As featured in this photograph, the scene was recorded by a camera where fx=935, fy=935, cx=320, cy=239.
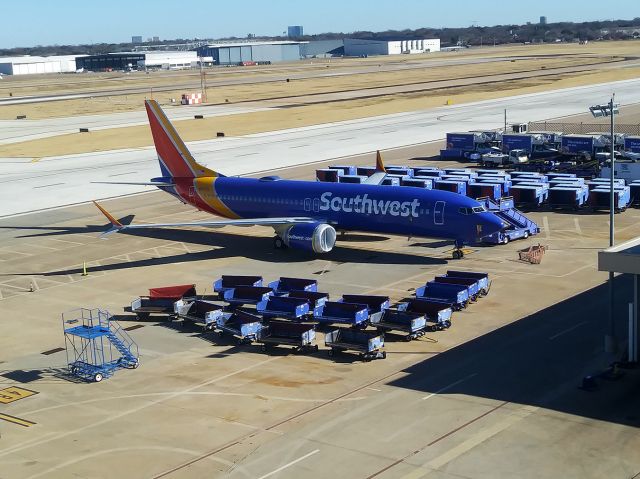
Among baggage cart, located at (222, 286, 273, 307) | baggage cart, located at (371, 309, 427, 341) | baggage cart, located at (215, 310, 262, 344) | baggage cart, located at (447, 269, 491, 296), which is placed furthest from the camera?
baggage cart, located at (447, 269, 491, 296)

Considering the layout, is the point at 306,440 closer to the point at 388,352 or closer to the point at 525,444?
the point at 525,444

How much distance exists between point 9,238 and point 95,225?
282 inches

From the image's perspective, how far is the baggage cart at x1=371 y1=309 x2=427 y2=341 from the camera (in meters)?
43.1

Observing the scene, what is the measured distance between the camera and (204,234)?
71.3 meters

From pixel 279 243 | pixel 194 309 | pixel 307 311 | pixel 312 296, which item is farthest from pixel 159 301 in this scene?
pixel 279 243

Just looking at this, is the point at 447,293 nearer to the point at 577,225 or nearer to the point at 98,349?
the point at 98,349

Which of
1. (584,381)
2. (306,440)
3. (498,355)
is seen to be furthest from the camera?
(498,355)

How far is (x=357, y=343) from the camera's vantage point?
41.8 m

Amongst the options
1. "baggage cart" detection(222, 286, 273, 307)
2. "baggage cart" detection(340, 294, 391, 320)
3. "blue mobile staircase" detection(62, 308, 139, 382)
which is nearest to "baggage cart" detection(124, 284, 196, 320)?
"blue mobile staircase" detection(62, 308, 139, 382)

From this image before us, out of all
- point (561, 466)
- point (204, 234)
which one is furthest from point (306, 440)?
point (204, 234)

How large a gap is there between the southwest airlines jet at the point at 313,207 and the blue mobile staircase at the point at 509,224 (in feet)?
12.2

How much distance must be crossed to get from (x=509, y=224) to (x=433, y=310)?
21.1m

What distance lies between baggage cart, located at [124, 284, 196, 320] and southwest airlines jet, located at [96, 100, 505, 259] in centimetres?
964

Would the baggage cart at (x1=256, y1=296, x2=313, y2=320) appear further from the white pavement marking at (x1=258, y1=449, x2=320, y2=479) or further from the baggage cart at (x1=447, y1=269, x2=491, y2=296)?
the white pavement marking at (x1=258, y1=449, x2=320, y2=479)
